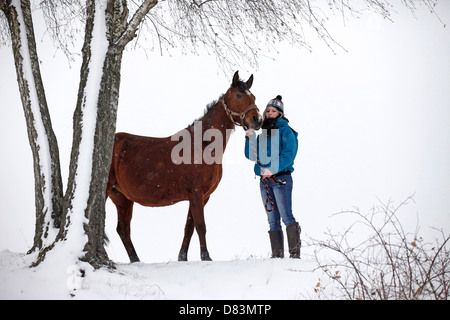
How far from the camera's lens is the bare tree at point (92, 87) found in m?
4.59

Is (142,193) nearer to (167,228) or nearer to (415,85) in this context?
(167,228)

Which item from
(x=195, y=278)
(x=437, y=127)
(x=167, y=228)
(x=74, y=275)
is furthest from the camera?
(x=437, y=127)

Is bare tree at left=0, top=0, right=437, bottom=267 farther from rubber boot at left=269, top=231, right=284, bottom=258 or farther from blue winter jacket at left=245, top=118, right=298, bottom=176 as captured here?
rubber boot at left=269, top=231, right=284, bottom=258

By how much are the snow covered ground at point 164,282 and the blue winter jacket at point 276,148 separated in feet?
4.08

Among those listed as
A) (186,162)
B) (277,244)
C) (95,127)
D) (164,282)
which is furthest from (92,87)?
(277,244)

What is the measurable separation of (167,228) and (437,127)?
1638cm

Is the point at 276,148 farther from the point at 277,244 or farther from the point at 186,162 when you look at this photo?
the point at 186,162

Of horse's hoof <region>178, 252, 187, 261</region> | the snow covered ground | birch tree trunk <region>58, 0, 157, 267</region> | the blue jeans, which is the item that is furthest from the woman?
birch tree trunk <region>58, 0, 157, 267</region>

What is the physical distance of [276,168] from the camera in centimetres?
522

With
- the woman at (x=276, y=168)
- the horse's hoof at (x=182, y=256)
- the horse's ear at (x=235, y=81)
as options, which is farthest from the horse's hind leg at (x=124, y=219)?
the horse's ear at (x=235, y=81)

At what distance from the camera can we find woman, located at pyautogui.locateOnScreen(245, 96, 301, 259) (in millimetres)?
5176

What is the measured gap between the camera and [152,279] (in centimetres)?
446

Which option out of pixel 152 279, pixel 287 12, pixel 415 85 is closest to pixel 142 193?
pixel 152 279

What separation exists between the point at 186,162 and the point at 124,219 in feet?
5.32
